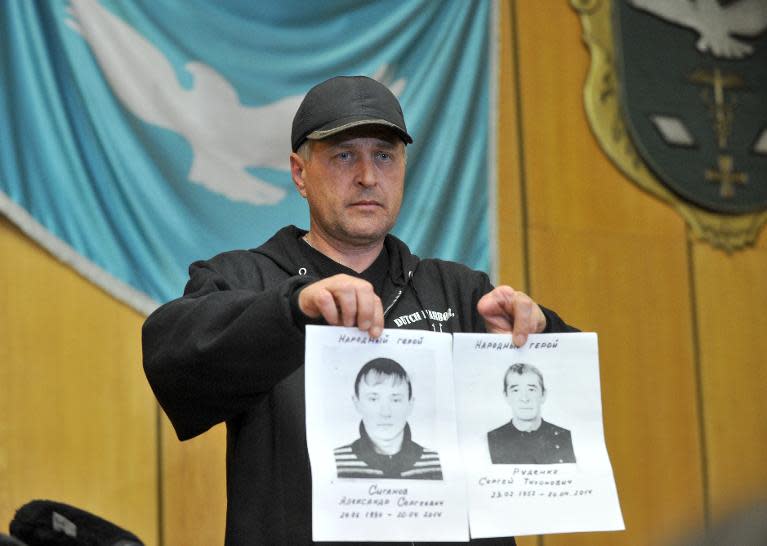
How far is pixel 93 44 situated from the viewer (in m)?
3.33

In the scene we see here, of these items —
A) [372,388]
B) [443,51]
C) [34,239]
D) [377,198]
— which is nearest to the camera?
[372,388]

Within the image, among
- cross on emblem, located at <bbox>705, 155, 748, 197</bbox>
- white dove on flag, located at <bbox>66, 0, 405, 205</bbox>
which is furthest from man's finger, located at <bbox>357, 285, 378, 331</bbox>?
cross on emblem, located at <bbox>705, 155, 748, 197</bbox>

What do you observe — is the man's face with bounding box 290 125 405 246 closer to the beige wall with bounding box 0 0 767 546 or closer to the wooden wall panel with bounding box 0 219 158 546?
the wooden wall panel with bounding box 0 219 158 546

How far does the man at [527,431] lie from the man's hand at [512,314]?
0.06 meters

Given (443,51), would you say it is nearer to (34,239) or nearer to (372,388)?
(34,239)

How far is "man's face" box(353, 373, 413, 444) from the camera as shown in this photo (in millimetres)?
1628

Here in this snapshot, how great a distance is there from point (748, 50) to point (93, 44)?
2.83 m

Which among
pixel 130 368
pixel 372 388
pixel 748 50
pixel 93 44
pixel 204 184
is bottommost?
pixel 372 388

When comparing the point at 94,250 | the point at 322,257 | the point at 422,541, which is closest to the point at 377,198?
the point at 322,257

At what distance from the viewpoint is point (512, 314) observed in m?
1.79

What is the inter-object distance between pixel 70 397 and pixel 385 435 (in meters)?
1.93

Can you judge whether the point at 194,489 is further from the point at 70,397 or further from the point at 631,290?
the point at 631,290

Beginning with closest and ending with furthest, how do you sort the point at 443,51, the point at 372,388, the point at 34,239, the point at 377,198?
the point at 372,388, the point at 377,198, the point at 34,239, the point at 443,51

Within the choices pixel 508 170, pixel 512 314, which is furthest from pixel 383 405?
pixel 508 170
